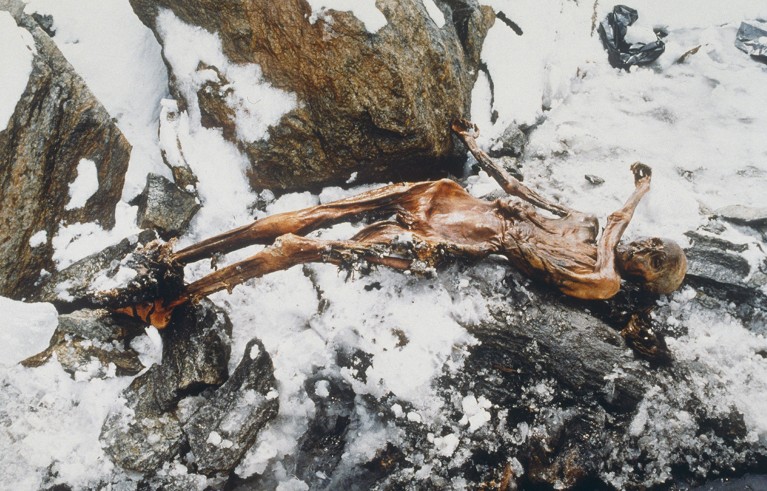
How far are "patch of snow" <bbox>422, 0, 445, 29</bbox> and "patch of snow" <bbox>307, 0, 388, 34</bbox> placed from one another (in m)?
0.66

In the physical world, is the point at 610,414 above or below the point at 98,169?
below

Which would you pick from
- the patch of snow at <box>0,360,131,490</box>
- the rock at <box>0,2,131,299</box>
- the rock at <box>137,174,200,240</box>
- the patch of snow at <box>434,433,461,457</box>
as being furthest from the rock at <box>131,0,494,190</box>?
the patch of snow at <box>434,433,461,457</box>

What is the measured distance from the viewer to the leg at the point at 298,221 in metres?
2.67

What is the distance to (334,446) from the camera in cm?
270

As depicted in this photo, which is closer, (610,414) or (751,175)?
(610,414)

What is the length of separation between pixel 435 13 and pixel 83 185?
3042mm

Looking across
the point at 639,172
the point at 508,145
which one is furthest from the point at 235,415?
the point at 639,172

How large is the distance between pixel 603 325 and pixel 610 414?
0.57m

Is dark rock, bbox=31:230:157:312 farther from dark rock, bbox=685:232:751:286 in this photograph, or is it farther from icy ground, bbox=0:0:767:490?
dark rock, bbox=685:232:751:286

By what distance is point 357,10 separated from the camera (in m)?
3.04

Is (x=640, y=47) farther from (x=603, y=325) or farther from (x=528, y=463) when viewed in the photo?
(x=528, y=463)

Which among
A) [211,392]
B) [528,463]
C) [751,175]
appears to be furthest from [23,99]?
[751,175]

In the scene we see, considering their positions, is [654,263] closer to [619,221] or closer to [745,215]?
[619,221]

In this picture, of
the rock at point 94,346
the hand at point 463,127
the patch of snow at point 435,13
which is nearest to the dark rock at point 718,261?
the hand at point 463,127
